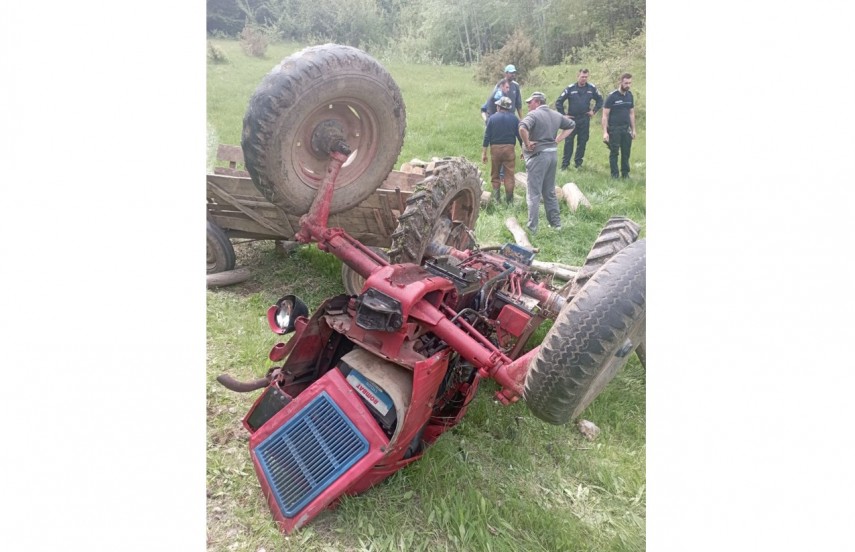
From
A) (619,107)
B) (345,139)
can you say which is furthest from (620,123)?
(345,139)

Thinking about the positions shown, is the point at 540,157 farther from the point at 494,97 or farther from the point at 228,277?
the point at 228,277

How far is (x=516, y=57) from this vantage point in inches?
130

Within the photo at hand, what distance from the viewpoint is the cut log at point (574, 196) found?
475 cm

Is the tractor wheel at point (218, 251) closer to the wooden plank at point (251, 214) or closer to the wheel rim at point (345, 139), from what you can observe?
the wooden plank at point (251, 214)

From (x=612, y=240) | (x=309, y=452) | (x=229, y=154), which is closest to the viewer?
(x=309, y=452)

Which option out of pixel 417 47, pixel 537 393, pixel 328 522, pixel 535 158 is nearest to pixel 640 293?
pixel 537 393

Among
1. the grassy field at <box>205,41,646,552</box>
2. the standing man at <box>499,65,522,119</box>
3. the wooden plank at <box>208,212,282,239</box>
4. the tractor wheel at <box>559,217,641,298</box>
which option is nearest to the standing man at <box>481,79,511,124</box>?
the standing man at <box>499,65,522,119</box>

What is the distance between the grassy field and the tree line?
0.17 metres

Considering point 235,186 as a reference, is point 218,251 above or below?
below

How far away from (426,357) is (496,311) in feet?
3.08

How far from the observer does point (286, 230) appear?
456 cm

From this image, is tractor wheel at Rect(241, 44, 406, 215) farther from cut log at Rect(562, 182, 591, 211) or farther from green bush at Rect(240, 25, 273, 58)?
cut log at Rect(562, 182, 591, 211)

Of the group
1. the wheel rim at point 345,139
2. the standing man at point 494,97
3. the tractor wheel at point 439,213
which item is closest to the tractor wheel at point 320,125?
the wheel rim at point 345,139

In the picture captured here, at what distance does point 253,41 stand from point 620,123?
1.99 m
